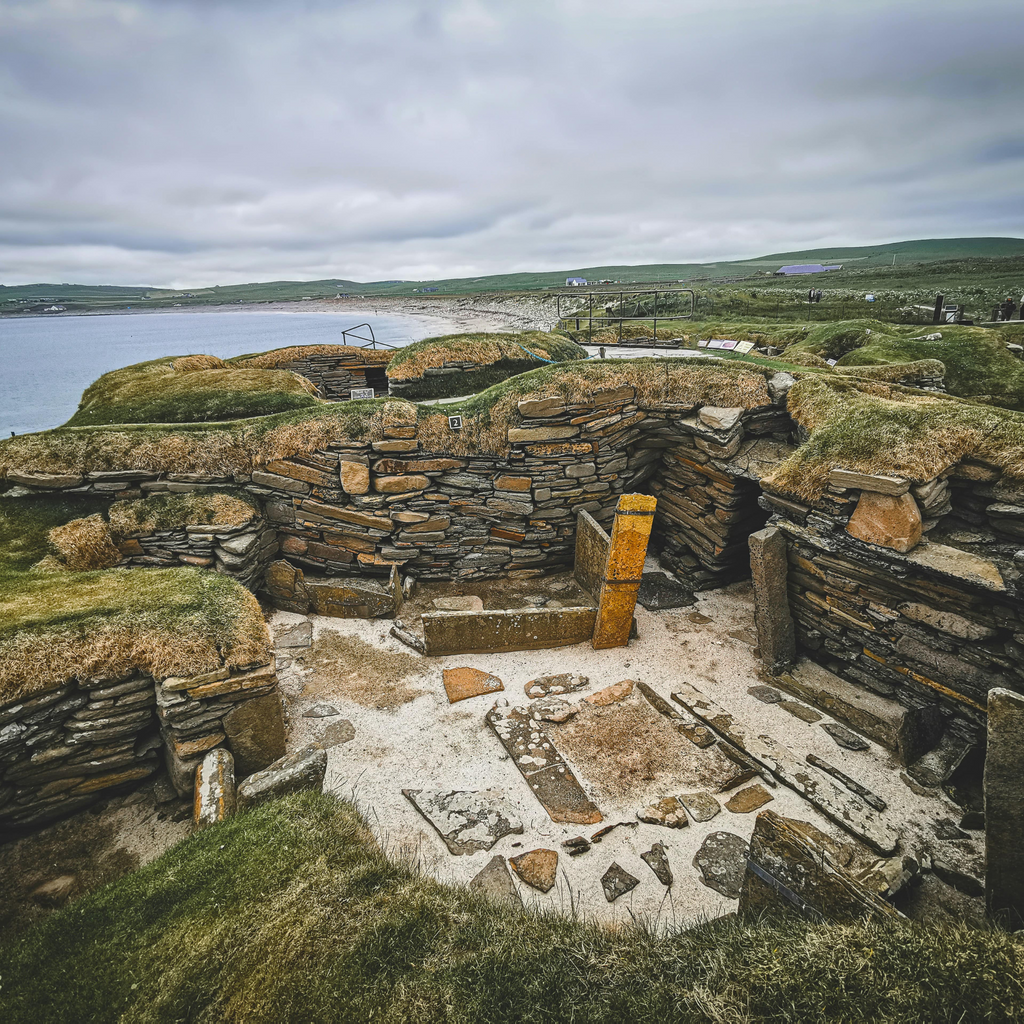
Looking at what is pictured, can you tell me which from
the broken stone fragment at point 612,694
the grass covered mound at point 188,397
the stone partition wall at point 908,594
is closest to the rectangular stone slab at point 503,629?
the broken stone fragment at point 612,694

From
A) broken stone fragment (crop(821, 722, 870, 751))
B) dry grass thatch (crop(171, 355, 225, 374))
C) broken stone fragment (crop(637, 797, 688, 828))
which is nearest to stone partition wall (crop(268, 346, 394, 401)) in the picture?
dry grass thatch (crop(171, 355, 225, 374))

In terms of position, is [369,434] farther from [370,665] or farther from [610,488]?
[610,488]

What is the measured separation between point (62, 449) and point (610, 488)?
31.2 ft

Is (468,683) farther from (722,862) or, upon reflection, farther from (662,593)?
(662,593)

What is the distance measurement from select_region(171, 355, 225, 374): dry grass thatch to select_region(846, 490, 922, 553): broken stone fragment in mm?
16088

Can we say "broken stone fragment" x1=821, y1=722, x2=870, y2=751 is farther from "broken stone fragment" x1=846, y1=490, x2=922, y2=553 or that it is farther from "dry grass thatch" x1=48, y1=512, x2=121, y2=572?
"dry grass thatch" x1=48, y1=512, x2=121, y2=572

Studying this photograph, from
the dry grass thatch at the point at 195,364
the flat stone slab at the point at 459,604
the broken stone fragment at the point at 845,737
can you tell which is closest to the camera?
the broken stone fragment at the point at 845,737

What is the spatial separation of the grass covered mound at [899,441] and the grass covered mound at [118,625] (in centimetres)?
752

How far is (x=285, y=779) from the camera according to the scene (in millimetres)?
4785

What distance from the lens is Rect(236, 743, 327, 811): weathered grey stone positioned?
4.69m

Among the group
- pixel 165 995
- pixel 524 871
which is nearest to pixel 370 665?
pixel 524 871

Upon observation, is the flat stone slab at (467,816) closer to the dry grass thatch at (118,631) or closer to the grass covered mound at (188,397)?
the dry grass thatch at (118,631)

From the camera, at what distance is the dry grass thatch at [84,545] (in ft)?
24.2

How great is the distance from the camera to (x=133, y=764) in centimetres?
553
